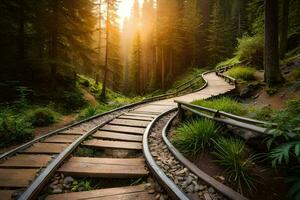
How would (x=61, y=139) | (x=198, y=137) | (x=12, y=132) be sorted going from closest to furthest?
1. (x=198, y=137)
2. (x=61, y=139)
3. (x=12, y=132)

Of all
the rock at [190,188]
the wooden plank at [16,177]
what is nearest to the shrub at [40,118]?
the wooden plank at [16,177]

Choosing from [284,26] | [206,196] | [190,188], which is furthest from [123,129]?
[284,26]

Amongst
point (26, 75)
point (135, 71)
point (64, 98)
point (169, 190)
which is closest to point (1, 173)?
point (169, 190)

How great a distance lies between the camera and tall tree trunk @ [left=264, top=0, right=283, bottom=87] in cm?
1030

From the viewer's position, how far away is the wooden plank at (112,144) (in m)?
5.27

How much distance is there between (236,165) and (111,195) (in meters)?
2.35

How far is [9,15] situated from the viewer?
42.3 feet

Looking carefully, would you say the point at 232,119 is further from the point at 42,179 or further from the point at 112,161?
the point at 42,179

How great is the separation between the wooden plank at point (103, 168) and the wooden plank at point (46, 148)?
73 centimetres

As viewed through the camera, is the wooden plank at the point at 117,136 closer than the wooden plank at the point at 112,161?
No

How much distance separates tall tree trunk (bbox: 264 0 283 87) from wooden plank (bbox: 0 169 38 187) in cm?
1145

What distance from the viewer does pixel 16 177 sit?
3.67 m

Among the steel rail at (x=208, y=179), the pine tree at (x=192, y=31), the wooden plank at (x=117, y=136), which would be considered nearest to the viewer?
the steel rail at (x=208, y=179)

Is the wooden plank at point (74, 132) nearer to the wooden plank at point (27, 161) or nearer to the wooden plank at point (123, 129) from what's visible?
the wooden plank at point (123, 129)
